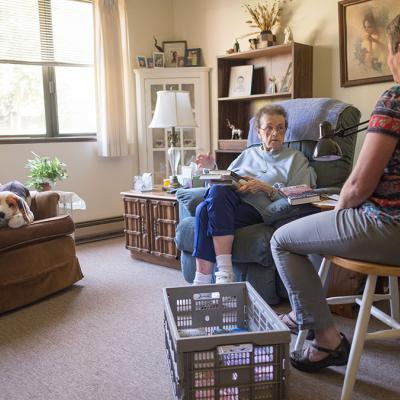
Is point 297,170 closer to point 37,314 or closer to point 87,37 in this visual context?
point 37,314

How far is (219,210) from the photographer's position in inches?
90.6

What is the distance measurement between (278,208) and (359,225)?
88 centimetres

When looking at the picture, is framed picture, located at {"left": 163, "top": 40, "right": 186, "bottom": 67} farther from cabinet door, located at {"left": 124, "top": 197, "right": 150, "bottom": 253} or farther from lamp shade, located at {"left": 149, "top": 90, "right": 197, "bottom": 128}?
cabinet door, located at {"left": 124, "top": 197, "right": 150, "bottom": 253}

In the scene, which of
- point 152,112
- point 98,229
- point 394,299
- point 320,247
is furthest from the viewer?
point 152,112

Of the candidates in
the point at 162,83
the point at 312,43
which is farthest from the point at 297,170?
the point at 162,83

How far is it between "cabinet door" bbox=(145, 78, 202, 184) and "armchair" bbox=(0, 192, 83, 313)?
5.68 ft

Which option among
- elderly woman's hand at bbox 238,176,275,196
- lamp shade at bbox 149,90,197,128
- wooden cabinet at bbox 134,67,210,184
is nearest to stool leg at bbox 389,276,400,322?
elderly woman's hand at bbox 238,176,275,196

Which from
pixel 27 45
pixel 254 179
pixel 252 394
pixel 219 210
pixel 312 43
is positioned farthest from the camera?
pixel 27 45

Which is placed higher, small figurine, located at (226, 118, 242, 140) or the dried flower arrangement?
the dried flower arrangement

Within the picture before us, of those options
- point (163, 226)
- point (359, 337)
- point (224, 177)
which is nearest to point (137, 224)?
point (163, 226)

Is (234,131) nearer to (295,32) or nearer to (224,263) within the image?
(295,32)

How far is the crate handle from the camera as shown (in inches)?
54.7

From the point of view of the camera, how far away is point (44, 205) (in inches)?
112

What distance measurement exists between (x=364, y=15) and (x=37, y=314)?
2.89 m
